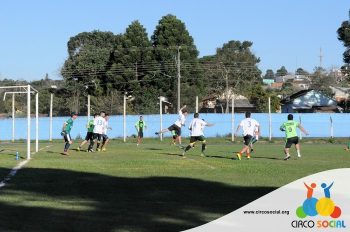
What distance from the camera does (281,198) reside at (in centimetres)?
825

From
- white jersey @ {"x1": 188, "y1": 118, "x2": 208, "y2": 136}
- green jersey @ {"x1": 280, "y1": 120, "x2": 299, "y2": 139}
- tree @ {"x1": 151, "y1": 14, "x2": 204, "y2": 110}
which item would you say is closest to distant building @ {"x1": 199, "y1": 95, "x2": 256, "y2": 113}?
tree @ {"x1": 151, "y1": 14, "x2": 204, "y2": 110}

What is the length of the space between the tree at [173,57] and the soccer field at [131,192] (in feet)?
155

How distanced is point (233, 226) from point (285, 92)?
10461 centimetres

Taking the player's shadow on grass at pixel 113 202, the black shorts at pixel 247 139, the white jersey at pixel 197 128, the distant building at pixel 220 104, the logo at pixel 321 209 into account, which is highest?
the distant building at pixel 220 104

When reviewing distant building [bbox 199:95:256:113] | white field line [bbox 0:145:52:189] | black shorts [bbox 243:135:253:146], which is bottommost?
white field line [bbox 0:145:52:189]

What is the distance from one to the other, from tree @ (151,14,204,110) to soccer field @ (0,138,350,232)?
1856 inches

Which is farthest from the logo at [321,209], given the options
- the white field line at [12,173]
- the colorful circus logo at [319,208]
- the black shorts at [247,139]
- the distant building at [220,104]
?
the distant building at [220,104]

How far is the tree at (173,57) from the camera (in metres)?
68.9

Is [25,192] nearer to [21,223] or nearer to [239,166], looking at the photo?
[21,223]

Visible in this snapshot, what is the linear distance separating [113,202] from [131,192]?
155 centimetres

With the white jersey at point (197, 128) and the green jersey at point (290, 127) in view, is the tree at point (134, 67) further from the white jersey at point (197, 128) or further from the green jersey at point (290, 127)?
the green jersey at point (290, 127)

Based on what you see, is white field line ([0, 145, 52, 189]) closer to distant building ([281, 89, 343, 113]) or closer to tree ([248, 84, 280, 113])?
tree ([248, 84, 280, 113])

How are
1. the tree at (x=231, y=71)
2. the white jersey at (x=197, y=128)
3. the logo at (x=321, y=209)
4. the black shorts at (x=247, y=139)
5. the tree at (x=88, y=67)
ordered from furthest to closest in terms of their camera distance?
1. the tree at (x=231, y=71)
2. the tree at (x=88, y=67)
3. the white jersey at (x=197, y=128)
4. the black shorts at (x=247, y=139)
5. the logo at (x=321, y=209)

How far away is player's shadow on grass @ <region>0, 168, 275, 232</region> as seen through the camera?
379 inches
